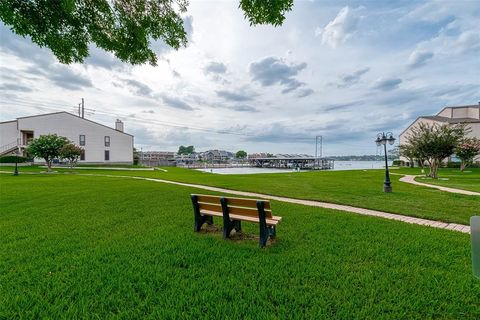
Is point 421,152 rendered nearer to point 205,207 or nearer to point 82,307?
point 205,207

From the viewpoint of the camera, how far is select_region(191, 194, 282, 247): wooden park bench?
4.39 metres

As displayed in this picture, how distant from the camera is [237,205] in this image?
472 cm

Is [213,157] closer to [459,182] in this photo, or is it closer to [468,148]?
[468,148]

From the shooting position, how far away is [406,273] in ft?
11.3

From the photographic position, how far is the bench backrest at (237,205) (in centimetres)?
444

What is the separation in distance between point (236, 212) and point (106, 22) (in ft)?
21.8

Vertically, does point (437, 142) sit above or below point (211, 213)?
above

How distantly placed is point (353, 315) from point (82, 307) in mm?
3003

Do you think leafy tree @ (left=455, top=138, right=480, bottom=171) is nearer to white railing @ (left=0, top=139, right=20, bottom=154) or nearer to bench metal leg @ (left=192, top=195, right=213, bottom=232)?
bench metal leg @ (left=192, top=195, right=213, bottom=232)

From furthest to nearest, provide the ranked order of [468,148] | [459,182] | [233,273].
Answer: [468,148], [459,182], [233,273]

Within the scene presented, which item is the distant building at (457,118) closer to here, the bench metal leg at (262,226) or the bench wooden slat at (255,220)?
the bench wooden slat at (255,220)

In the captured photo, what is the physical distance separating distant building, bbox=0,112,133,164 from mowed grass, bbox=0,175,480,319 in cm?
4431

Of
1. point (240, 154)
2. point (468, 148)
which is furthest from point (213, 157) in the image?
point (468, 148)

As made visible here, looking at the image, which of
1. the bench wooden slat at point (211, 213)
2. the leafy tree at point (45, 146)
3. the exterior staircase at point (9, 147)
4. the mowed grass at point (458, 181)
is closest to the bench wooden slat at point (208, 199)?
the bench wooden slat at point (211, 213)
